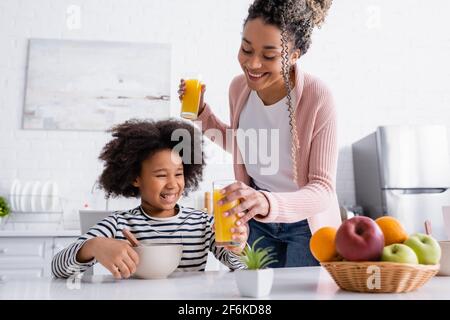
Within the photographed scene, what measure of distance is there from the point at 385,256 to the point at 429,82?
141 inches

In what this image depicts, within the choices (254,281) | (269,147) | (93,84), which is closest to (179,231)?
(269,147)

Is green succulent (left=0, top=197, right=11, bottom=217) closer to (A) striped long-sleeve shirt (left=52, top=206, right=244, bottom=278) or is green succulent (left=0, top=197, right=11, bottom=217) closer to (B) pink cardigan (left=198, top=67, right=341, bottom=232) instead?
(A) striped long-sleeve shirt (left=52, top=206, right=244, bottom=278)

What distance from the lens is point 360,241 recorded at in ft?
2.66

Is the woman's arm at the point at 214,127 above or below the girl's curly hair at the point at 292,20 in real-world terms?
below

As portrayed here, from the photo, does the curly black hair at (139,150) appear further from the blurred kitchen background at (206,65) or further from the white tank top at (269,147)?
the blurred kitchen background at (206,65)

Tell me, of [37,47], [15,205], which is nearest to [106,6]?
[37,47]

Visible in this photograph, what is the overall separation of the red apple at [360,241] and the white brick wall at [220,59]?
8.41ft

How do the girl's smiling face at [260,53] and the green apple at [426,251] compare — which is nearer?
the green apple at [426,251]

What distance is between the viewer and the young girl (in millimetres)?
1337

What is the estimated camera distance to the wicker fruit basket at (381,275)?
0.78 metres

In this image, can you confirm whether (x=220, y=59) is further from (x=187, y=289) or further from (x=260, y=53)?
(x=187, y=289)

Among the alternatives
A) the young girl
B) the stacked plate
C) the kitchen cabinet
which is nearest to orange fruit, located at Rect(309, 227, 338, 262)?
the young girl

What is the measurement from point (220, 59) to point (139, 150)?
2.33 m

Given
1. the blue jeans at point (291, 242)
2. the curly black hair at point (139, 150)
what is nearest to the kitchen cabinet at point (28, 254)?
the curly black hair at point (139, 150)
